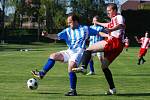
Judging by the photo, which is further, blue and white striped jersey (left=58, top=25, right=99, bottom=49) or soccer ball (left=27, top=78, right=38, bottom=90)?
soccer ball (left=27, top=78, right=38, bottom=90)

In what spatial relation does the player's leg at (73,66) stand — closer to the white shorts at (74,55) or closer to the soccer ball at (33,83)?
the white shorts at (74,55)

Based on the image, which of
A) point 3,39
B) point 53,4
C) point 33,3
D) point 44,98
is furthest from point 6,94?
point 33,3

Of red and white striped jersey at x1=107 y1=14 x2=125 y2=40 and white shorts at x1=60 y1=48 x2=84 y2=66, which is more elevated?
red and white striped jersey at x1=107 y1=14 x2=125 y2=40

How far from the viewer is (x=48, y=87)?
14.3 metres

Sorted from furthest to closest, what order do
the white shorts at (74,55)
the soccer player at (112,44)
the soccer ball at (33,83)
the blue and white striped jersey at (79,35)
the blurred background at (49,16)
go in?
the blurred background at (49,16) → the soccer ball at (33,83) → the blue and white striped jersey at (79,35) → the white shorts at (74,55) → the soccer player at (112,44)

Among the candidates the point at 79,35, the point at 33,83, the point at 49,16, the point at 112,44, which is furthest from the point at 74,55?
the point at 49,16

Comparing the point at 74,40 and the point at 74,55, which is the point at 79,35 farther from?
the point at 74,55

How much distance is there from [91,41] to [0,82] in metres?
5.28

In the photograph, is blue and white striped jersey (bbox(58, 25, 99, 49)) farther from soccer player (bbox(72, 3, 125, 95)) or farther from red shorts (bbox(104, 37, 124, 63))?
red shorts (bbox(104, 37, 124, 63))

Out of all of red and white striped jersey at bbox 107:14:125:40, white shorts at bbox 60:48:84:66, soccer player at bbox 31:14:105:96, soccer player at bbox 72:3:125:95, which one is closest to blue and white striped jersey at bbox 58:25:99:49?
soccer player at bbox 31:14:105:96

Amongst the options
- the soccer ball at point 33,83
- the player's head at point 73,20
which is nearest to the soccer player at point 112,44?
the player's head at point 73,20

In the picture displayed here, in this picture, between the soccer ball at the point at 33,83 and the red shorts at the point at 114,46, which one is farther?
the soccer ball at the point at 33,83

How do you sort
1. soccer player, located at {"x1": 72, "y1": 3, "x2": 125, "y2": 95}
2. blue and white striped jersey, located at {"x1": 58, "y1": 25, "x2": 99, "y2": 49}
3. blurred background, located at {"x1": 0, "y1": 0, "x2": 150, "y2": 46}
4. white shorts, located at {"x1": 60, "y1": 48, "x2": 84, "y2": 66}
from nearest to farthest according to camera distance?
1. soccer player, located at {"x1": 72, "y1": 3, "x2": 125, "y2": 95}
2. white shorts, located at {"x1": 60, "y1": 48, "x2": 84, "y2": 66}
3. blue and white striped jersey, located at {"x1": 58, "y1": 25, "x2": 99, "y2": 49}
4. blurred background, located at {"x1": 0, "y1": 0, "x2": 150, "y2": 46}

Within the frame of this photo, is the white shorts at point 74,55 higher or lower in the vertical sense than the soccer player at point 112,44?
lower
